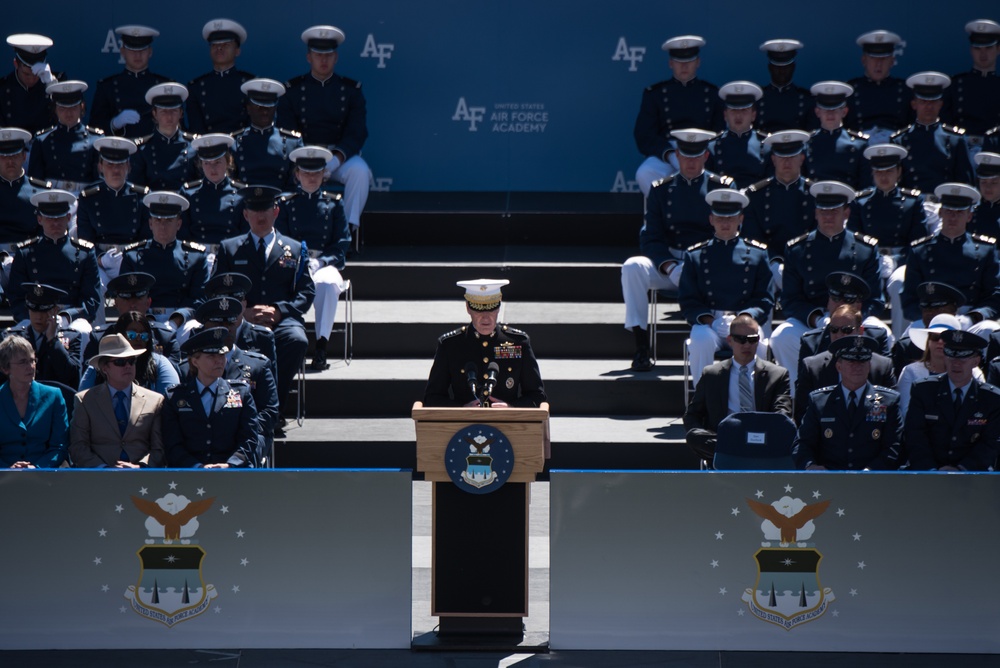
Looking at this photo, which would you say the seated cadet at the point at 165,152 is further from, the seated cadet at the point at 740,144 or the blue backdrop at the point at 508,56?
the seated cadet at the point at 740,144

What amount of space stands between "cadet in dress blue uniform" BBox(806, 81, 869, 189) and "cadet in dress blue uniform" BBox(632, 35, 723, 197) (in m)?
1.01

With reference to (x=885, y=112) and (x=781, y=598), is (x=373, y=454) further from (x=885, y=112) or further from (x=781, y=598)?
(x=885, y=112)

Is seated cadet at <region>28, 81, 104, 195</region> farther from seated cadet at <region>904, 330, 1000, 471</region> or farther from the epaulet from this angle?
seated cadet at <region>904, 330, 1000, 471</region>

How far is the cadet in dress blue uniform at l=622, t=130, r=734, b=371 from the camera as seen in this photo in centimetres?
1174

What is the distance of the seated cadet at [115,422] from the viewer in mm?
8688

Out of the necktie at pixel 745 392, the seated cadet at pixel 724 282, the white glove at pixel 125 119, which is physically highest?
the white glove at pixel 125 119

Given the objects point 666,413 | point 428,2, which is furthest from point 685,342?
point 428,2

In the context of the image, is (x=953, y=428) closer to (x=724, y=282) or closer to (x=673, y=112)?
(x=724, y=282)

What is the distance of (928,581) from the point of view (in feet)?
24.3

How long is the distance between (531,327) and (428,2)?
4.41 m

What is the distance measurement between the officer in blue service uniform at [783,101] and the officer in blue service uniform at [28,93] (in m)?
6.79

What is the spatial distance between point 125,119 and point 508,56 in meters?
3.89

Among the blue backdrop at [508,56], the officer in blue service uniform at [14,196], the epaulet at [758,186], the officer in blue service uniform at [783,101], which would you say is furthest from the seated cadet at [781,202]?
the officer in blue service uniform at [14,196]

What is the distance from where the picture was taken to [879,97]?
44.6 feet
